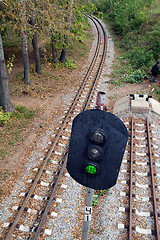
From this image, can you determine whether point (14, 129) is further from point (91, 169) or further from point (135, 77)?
point (135, 77)

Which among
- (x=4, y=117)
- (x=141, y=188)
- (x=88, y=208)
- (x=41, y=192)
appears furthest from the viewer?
(x=4, y=117)

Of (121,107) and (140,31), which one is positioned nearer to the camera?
(121,107)

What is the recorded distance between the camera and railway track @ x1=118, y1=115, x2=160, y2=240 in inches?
252

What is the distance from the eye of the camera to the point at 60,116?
39.0ft

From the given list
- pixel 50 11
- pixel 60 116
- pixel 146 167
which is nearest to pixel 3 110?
pixel 60 116

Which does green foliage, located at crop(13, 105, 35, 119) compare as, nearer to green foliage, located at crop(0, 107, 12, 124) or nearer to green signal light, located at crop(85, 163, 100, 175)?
green foliage, located at crop(0, 107, 12, 124)

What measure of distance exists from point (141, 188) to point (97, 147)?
533 cm

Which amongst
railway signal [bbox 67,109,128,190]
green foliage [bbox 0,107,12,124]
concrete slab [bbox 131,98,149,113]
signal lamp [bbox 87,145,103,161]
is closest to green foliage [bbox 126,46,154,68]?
concrete slab [bbox 131,98,149,113]

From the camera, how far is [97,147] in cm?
315

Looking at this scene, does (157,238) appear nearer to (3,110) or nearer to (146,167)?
(146,167)

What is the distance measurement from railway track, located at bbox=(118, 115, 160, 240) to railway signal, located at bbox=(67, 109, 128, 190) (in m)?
3.83

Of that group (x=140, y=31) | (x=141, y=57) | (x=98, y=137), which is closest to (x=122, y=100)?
(x=141, y=57)

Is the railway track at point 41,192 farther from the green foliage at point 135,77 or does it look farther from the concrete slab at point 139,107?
the green foliage at point 135,77

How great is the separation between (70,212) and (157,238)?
2.65 m
